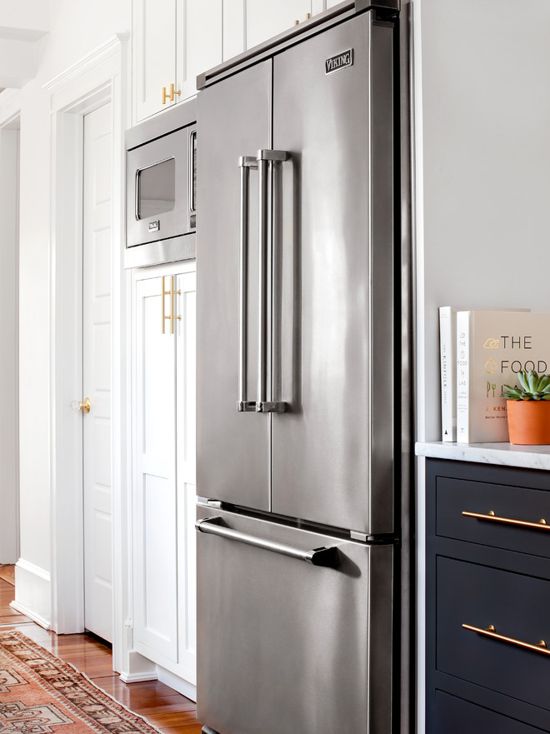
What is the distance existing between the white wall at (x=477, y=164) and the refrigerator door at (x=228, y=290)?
516mm

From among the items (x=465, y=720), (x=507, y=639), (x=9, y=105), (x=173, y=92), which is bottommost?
(x=465, y=720)

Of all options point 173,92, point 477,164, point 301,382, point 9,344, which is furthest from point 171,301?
point 9,344

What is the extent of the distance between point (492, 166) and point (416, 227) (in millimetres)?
233

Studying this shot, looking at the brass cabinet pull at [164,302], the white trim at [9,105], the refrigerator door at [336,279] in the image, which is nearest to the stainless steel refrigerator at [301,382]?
the refrigerator door at [336,279]

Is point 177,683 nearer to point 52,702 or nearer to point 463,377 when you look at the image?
point 52,702

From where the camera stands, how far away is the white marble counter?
179 centimetres

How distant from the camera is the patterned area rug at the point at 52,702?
3223 mm

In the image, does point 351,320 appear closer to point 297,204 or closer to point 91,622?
point 297,204

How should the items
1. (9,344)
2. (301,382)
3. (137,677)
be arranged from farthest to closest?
(9,344), (137,677), (301,382)

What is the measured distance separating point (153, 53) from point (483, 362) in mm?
2056

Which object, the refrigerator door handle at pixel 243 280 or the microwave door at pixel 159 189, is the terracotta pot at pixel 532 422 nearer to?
the refrigerator door handle at pixel 243 280

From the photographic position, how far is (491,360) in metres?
2.09

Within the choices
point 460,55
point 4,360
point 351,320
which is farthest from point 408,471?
point 4,360

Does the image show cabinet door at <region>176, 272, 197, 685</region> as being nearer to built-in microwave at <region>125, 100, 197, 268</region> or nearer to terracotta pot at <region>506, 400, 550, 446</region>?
built-in microwave at <region>125, 100, 197, 268</region>
